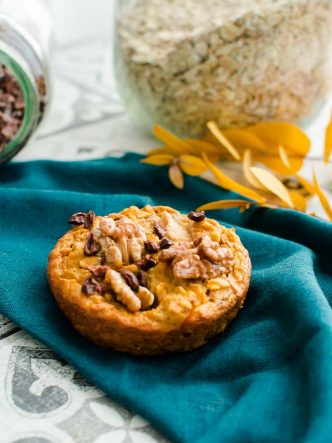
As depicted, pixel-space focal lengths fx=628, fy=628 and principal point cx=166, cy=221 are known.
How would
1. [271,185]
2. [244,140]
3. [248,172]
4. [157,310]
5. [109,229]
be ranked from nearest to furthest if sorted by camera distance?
[157,310] < [109,229] < [271,185] < [248,172] < [244,140]

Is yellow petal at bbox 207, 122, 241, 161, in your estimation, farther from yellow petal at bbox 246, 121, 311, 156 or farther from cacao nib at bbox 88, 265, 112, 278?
cacao nib at bbox 88, 265, 112, 278

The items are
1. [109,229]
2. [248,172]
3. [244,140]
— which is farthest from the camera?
[244,140]

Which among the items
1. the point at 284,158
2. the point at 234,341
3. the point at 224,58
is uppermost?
the point at 224,58

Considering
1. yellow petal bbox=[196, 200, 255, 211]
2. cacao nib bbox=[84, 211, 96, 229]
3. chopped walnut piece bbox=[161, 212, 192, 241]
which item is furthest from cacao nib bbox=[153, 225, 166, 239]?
yellow petal bbox=[196, 200, 255, 211]

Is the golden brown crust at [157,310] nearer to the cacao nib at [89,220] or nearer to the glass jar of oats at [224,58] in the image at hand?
the cacao nib at [89,220]

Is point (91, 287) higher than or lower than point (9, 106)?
lower

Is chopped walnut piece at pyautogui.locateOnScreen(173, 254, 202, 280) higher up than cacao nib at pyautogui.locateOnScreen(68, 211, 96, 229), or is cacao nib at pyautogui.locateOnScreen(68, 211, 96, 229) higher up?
cacao nib at pyautogui.locateOnScreen(68, 211, 96, 229)

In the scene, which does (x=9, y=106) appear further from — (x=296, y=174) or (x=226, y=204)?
(x=296, y=174)

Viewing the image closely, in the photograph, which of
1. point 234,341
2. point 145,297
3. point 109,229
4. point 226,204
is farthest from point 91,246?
point 226,204
